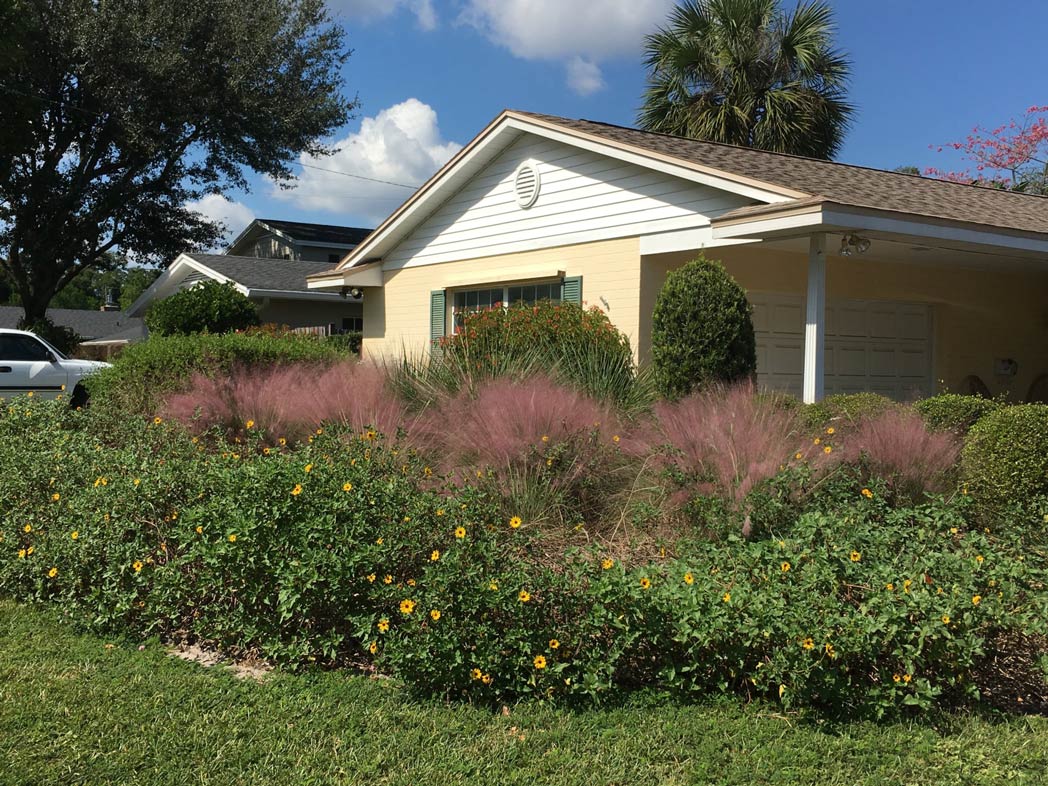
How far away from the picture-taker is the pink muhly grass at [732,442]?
523 cm

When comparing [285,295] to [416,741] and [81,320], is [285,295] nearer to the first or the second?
[416,741]

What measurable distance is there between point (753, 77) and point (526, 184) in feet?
31.2

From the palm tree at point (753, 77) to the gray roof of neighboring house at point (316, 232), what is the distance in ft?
49.2

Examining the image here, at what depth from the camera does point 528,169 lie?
13.4 m

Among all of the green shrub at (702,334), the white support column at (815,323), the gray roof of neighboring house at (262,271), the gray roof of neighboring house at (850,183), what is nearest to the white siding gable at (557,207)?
the gray roof of neighboring house at (850,183)

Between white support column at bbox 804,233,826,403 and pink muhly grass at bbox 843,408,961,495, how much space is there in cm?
365

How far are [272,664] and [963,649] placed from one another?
3065 millimetres

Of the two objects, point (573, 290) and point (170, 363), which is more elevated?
point (573, 290)

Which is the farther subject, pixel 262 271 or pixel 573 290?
pixel 262 271

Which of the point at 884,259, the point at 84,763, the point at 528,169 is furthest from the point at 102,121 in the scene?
the point at 84,763

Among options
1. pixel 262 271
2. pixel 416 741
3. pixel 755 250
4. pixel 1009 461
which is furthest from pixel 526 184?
pixel 262 271

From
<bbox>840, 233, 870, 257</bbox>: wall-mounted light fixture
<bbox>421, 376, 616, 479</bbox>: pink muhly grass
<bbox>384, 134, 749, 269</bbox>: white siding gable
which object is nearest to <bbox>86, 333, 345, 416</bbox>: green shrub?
<bbox>421, 376, 616, 479</bbox>: pink muhly grass

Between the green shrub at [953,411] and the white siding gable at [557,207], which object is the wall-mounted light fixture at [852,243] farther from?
the green shrub at [953,411]

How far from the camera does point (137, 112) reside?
24.4 metres
